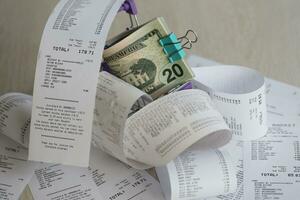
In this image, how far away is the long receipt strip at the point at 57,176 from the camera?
76cm

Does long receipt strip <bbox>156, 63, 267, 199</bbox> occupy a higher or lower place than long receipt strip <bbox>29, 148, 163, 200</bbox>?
higher

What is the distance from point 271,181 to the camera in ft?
2.55

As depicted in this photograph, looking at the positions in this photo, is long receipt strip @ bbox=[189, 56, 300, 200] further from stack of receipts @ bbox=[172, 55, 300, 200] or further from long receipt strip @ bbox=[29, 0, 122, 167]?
long receipt strip @ bbox=[29, 0, 122, 167]

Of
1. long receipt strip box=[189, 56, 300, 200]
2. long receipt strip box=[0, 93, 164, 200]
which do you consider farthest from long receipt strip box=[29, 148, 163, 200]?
long receipt strip box=[189, 56, 300, 200]

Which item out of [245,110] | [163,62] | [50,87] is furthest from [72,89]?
[245,110]

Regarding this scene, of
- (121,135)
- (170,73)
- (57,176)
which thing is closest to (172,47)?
(170,73)

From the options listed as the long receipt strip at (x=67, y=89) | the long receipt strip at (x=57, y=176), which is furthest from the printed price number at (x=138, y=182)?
the long receipt strip at (x=67, y=89)

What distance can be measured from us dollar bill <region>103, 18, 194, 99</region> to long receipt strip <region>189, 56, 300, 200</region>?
132 millimetres

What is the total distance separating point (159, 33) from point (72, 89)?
16 centimetres

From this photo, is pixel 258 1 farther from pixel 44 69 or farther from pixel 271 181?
pixel 44 69

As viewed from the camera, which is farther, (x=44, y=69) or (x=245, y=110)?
(x=245, y=110)

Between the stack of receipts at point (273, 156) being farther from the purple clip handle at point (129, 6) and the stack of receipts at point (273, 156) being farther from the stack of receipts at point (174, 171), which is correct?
the purple clip handle at point (129, 6)

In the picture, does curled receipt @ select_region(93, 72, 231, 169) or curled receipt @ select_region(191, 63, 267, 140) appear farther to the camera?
curled receipt @ select_region(191, 63, 267, 140)

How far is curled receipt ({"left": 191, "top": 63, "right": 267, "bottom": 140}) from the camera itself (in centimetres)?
82
